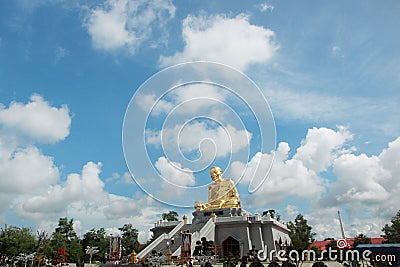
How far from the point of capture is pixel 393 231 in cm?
4156

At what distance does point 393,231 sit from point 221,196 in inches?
804

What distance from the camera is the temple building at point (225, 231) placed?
31.0m

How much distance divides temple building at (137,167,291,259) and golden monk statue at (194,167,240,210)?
0.33 feet

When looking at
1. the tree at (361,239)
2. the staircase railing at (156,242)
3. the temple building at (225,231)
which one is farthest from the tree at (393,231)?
the staircase railing at (156,242)

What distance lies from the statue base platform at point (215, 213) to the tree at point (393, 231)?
18.3 meters

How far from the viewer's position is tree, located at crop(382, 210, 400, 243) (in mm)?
40688

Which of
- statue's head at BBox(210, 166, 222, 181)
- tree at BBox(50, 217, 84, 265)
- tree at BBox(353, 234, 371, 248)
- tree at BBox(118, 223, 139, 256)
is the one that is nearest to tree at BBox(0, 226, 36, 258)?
tree at BBox(50, 217, 84, 265)

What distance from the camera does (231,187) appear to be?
39.0 metres

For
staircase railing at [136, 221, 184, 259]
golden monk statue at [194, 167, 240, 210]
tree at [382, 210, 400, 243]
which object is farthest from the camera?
tree at [382, 210, 400, 243]

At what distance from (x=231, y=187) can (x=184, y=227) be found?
25.0 ft

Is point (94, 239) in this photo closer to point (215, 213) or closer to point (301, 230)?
point (215, 213)

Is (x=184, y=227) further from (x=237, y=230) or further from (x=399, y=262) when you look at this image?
(x=399, y=262)

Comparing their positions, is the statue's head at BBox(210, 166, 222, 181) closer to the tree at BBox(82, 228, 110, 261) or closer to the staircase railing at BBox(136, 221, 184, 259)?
the staircase railing at BBox(136, 221, 184, 259)

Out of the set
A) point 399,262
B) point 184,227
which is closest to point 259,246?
point 184,227
